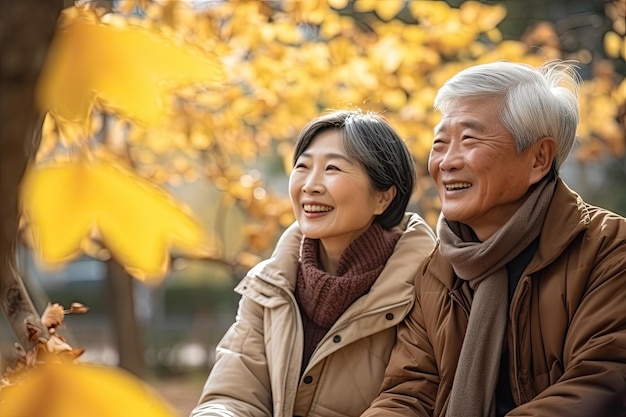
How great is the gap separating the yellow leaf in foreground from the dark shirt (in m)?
1.78

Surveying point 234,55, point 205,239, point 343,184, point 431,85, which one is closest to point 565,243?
point 343,184

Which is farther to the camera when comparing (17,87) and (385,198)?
(385,198)

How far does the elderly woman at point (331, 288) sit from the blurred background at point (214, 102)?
353 millimetres

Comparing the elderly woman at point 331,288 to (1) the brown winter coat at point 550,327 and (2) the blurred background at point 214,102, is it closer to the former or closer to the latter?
(1) the brown winter coat at point 550,327

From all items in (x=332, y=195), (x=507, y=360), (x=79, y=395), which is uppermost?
(x=79, y=395)

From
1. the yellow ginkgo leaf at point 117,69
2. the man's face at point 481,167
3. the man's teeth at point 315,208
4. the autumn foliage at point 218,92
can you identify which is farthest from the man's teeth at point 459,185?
the yellow ginkgo leaf at point 117,69

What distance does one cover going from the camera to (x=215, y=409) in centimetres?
241

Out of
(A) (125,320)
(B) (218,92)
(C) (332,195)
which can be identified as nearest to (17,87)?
(C) (332,195)

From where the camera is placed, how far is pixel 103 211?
470 mm

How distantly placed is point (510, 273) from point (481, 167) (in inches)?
10.2

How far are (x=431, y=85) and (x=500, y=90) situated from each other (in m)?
3.32

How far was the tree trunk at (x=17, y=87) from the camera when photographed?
43 centimetres

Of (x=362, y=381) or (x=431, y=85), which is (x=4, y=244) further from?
(x=431, y=85)

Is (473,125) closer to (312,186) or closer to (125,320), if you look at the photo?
(312,186)
